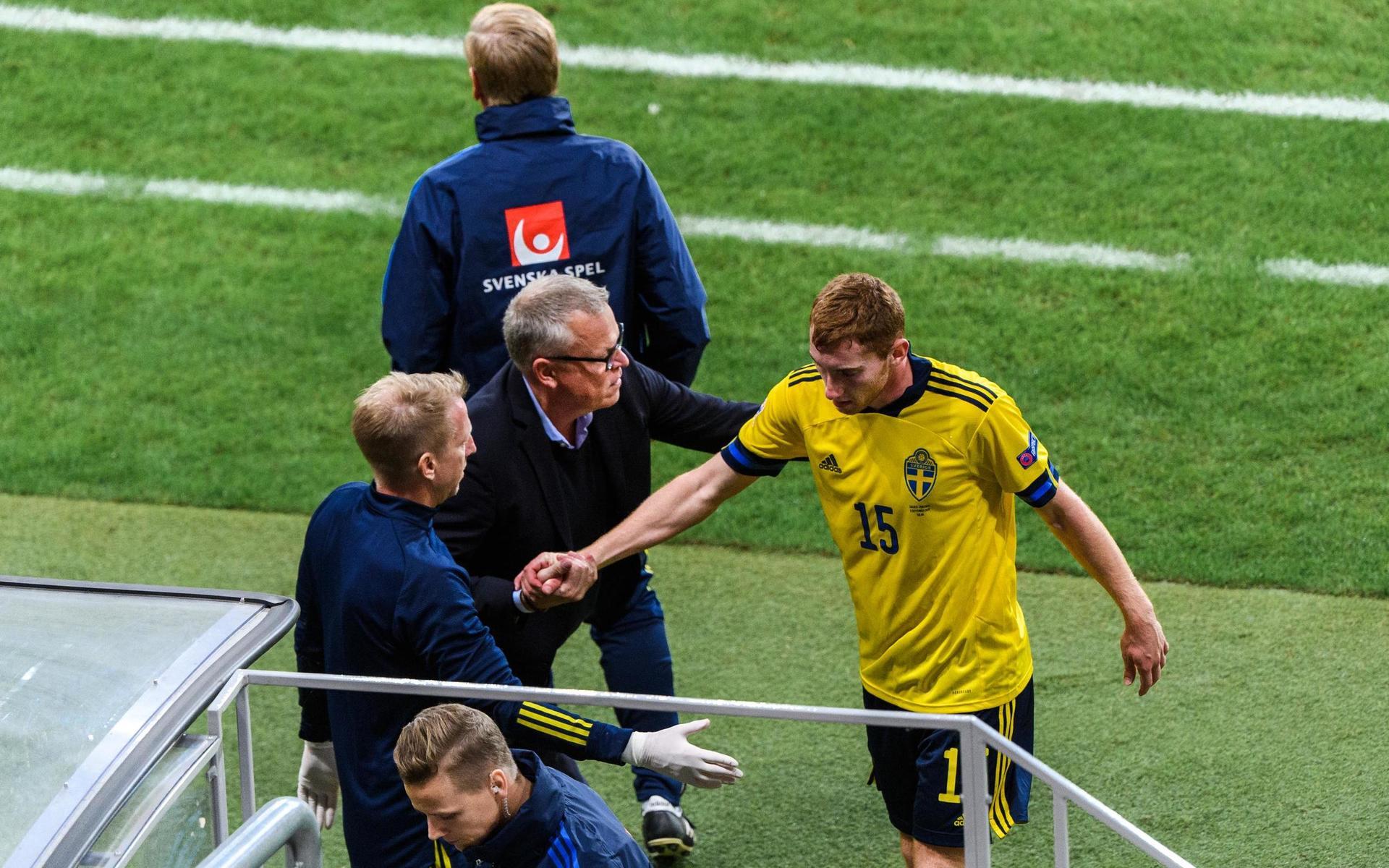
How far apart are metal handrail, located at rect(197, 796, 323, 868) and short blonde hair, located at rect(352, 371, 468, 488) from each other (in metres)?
0.71

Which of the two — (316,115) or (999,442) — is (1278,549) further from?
(316,115)

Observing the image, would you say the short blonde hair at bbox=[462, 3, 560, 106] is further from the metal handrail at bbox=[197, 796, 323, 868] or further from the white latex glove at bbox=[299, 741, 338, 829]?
the metal handrail at bbox=[197, 796, 323, 868]

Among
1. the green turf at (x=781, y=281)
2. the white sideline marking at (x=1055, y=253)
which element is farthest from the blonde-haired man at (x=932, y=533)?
the white sideline marking at (x=1055, y=253)

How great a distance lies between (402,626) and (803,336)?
14.1 feet

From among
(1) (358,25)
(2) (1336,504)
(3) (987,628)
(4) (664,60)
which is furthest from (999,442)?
(1) (358,25)

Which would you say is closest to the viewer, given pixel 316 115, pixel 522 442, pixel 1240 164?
pixel 522 442

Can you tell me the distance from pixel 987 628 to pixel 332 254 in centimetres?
529

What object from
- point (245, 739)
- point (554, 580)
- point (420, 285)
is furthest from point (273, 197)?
point (245, 739)

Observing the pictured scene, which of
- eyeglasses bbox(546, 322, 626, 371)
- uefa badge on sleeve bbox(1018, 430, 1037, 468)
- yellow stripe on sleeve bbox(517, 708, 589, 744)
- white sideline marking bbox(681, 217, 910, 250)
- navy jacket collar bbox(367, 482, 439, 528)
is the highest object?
eyeglasses bbox(546, 322, 626, 371)

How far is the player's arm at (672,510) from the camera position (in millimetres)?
3828

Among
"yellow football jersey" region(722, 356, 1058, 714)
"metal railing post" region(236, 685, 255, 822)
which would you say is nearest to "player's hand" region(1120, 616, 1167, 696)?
"yellow football jersey" region(722, 356, 1058, 714)

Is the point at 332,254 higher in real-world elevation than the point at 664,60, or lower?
lower

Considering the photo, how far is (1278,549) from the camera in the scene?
236 inches

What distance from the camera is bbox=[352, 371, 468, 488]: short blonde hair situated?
318 cm
